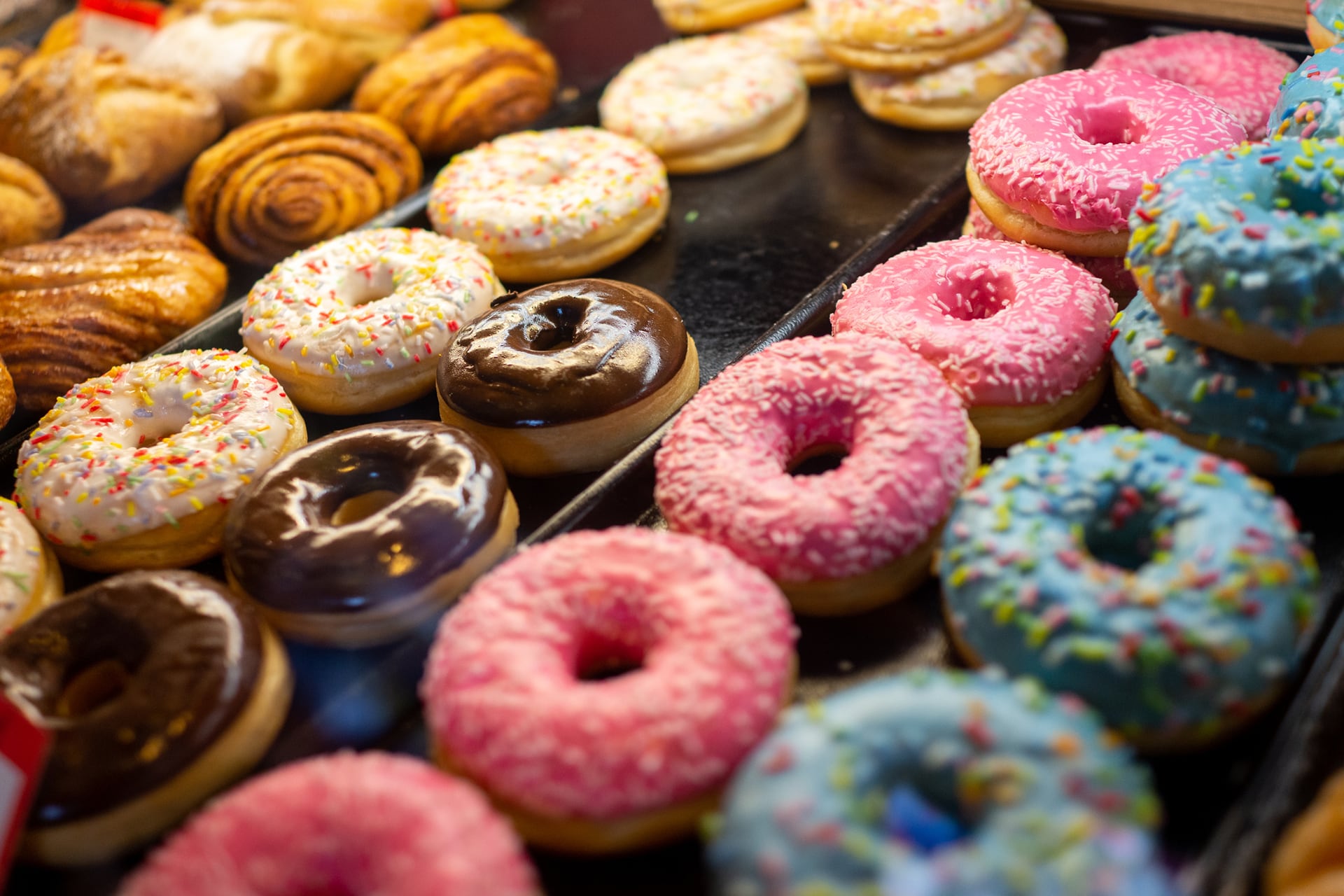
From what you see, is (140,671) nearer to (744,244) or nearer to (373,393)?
(373,393)

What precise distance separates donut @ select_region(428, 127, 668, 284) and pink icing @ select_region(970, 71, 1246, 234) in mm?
1060

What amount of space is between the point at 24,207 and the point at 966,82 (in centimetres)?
322

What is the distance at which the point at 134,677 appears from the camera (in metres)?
1.83

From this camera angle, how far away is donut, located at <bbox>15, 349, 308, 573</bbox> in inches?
91.4

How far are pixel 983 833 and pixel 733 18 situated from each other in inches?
139

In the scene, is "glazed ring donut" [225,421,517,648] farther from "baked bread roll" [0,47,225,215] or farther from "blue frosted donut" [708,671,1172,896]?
"baked bread roll" [0,47,225,215]

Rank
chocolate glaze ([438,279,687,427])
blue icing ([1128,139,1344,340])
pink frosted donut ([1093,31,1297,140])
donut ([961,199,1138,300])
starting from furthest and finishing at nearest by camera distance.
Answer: pink frosted donut ([1093,31,1297,140]) < donut ([961,199,1138,300]) < chocolate glaze ([438,279,687,427]) < blue icing ([1128,139,1344,340])

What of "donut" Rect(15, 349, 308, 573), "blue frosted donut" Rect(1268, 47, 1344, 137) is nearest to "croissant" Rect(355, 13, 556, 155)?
"donut" Rect(15, 349, 308, 573)

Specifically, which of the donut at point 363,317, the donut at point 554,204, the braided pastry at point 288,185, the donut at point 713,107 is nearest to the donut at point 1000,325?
the donut at point 554,204

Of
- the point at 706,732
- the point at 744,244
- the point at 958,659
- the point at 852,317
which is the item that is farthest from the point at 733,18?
the point at 706,732

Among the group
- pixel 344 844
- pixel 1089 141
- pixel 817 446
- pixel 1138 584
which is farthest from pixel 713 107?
pixel 344 844

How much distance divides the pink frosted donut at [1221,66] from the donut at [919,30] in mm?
373

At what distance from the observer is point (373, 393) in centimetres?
279

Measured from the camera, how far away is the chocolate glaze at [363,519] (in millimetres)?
2023
